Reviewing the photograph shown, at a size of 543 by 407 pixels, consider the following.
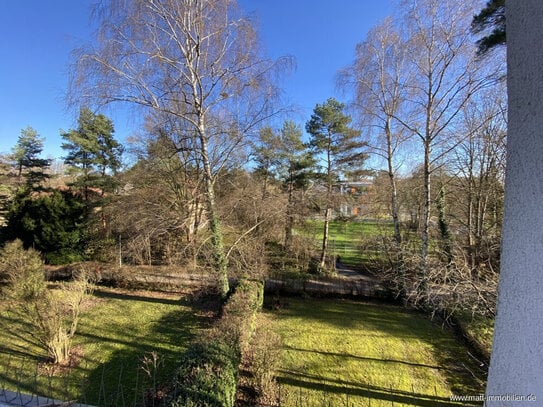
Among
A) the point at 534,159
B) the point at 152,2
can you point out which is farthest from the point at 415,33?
the point at 534,159

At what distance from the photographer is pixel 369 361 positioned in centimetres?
552

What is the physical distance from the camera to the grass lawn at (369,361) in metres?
4.50

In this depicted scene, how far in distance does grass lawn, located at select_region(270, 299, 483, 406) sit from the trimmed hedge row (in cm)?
137

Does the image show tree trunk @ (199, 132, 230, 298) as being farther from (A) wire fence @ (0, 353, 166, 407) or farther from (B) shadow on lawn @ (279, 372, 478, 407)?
(B) shadow on lawn @ (279, 372, 478, 407)

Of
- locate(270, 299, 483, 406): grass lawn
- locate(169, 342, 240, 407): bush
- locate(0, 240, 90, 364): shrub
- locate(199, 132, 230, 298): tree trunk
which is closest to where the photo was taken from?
locate(169, 342, 240, 407): bush

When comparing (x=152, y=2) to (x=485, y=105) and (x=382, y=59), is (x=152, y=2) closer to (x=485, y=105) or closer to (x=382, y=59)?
(x=382, y=59)

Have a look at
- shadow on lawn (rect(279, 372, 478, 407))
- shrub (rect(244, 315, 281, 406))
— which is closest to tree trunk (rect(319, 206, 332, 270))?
shadow on lawn (rect(279, 372, 478, 407))

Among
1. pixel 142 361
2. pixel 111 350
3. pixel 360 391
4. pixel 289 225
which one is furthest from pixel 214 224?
pixel 289 225

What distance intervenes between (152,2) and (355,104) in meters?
6.66

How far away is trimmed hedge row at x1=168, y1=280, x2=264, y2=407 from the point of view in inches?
107

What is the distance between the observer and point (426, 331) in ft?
23.0

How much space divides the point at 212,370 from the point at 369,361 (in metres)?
3.93

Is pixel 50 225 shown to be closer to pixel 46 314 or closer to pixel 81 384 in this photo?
pixel 46 314

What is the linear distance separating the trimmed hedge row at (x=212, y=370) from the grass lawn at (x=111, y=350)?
0.55m
